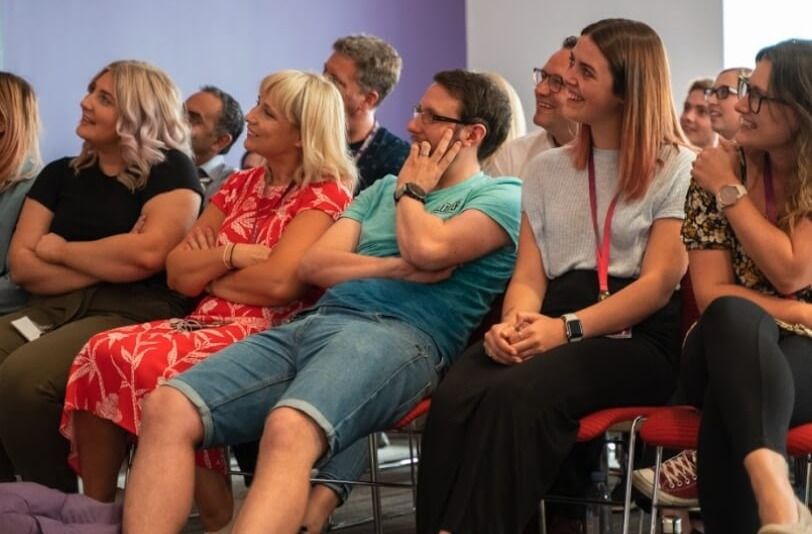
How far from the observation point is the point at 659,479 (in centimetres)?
295

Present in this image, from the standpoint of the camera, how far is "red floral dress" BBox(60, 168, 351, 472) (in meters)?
3.45

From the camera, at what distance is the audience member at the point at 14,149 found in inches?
167

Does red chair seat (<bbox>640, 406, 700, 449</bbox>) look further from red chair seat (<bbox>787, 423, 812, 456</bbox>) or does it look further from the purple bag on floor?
the purple bag on floor

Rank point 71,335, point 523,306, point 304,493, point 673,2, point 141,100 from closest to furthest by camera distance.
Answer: point 304,493, point 523,306, point 71,335, point 141,100, point 673,2

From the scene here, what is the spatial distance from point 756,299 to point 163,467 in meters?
1.33

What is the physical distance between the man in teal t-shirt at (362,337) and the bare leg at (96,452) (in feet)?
1.85

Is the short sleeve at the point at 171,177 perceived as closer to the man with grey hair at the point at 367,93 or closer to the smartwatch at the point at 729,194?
the man with grey hair at the point at 367,93

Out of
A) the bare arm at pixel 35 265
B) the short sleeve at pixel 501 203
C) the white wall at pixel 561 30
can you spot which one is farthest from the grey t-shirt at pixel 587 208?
the white wall at pixel 561 30

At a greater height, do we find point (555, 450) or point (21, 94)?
point (21, 94)

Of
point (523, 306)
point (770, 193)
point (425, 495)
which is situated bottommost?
point (425, 495)

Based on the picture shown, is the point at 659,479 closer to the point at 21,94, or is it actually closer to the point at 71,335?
the point at 71,335

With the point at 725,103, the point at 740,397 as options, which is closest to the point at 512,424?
the point at 740,397

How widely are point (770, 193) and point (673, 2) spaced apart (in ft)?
11.2

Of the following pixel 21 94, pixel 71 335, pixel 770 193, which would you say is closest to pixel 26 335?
pixel 71 335
